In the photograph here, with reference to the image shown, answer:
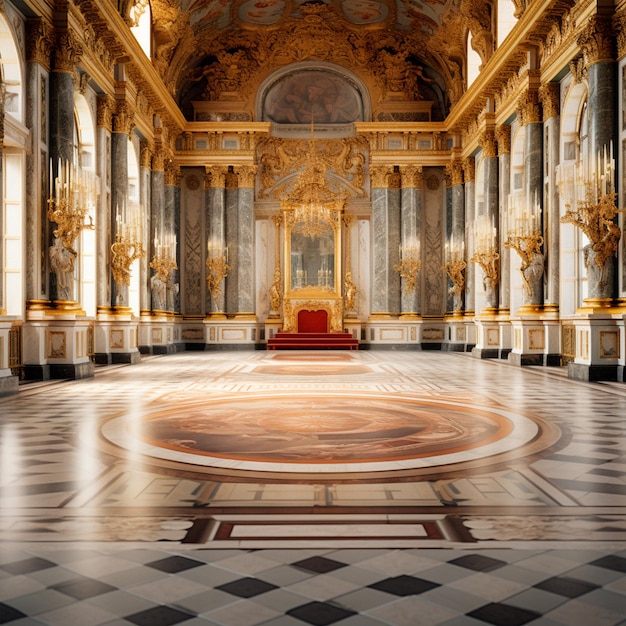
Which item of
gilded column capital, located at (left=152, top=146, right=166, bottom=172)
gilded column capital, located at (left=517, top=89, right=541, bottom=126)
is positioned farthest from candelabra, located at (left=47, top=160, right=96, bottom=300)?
gilded column capital, located at (left=517, top=89, right=541, bottom=126)

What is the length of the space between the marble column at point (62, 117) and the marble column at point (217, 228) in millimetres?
11856

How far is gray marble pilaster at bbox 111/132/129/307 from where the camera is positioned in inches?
642

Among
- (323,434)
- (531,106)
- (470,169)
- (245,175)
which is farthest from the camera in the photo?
(245,175)

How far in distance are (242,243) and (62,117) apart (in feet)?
41.0

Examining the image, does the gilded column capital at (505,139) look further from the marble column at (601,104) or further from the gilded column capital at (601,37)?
the gilded column capital at (601,37)

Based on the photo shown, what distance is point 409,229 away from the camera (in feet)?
80.4

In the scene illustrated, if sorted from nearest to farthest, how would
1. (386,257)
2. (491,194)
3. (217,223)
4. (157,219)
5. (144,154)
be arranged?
(491,194), (144,154), (157,219), (217,223), (386,257)

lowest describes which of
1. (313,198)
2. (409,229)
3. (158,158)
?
(409,229)

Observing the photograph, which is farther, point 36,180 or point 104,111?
point 104,111

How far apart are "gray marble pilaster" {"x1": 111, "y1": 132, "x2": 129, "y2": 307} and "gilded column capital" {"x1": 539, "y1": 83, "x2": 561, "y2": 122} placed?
32.4ft

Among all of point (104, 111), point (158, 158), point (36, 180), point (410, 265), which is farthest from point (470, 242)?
point (36, 180)

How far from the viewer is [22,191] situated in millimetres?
11578

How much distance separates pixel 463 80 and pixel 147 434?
780 inches

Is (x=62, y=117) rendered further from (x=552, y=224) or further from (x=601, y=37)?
(x=552, y=224)
